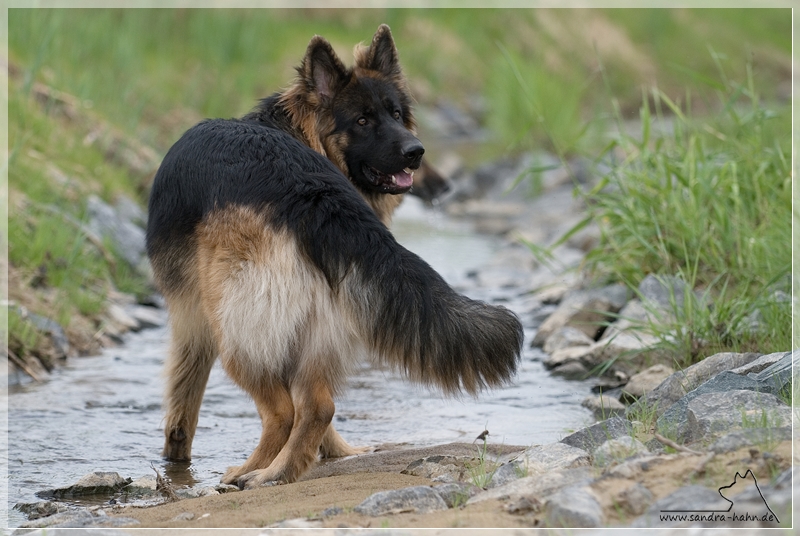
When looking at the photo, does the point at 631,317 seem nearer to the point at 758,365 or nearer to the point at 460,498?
the point at 758,365

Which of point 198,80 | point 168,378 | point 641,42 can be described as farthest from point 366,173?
point 641,42

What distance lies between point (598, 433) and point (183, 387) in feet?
6.55

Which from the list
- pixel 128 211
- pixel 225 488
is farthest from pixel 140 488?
pixel 128 211

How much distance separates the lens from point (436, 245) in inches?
388

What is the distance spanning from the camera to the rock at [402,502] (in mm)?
2758

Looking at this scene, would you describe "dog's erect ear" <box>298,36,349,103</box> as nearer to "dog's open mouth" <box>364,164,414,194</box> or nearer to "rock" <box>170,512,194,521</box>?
"dog's open mouth" <box>364,164,414,194</box>

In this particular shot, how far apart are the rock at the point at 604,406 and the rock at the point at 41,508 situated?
7.96 feet

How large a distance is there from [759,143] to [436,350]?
151 inches

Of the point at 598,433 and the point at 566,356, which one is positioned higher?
the point at 566,356

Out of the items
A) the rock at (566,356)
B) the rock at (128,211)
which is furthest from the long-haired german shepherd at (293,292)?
the rock at (128,211)

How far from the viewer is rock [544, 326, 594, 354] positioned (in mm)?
5801

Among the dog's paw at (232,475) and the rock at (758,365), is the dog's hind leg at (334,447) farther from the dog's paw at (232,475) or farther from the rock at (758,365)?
the rock at (758,365)

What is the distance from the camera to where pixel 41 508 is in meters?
3.38


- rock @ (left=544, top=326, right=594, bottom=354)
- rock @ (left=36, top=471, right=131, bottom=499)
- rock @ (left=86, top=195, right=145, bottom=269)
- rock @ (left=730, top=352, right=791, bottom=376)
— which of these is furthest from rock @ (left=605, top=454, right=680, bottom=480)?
rock @ (left=86, top=195, right=145, bottom=269)
